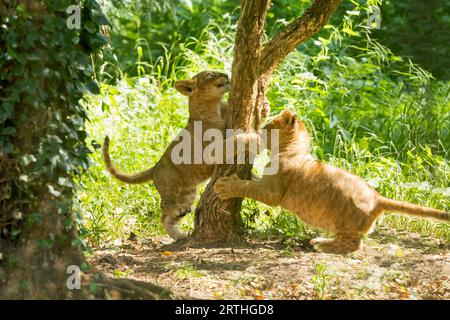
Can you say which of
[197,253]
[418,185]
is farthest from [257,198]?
[418,185]

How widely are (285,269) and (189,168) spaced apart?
1.77 meters

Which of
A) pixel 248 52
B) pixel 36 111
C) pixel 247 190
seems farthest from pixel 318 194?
pixel 36 111

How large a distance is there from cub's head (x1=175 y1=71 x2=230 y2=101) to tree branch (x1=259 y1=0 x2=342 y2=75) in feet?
2.54

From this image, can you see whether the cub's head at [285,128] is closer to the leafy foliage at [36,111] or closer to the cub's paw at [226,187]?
the cub's paw at [226,187]

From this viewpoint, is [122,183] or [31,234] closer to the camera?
[31,234]

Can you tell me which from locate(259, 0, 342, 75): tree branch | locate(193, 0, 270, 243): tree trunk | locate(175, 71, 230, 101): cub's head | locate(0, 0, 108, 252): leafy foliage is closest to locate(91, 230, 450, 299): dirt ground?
locate(193, 0, 270, 243): tree trunk

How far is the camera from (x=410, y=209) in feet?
21.1

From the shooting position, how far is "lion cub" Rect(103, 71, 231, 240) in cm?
745

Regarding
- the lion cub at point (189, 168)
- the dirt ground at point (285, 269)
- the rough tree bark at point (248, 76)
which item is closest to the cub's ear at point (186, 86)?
the lion cub at point (189, 168)

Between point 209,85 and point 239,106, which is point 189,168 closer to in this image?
point 209,85

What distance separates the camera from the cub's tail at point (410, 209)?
635 cm

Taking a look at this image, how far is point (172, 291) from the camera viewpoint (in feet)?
17.1
